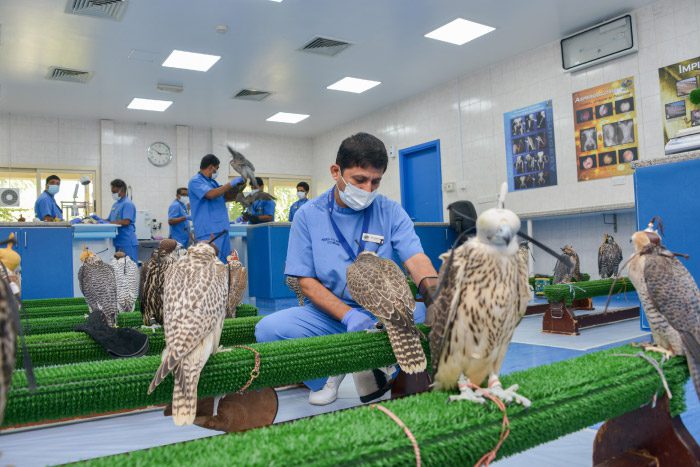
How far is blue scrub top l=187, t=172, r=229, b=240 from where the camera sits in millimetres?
5441

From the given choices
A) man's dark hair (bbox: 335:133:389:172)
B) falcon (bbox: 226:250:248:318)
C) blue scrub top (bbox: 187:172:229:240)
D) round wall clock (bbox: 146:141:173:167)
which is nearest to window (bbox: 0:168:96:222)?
round wall clock (bbox: 146:141:173:167)

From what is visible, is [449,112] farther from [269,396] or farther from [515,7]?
[269,396]

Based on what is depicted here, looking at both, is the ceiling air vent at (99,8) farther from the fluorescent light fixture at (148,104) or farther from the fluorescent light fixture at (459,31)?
the fluorescent light fixture at (459,31)

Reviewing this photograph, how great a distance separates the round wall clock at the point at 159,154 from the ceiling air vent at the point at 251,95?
9.03ft

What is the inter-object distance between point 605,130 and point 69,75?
8649mm

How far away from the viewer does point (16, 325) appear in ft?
2.91

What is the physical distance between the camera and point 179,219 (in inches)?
274

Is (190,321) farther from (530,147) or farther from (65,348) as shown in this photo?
(530,147)

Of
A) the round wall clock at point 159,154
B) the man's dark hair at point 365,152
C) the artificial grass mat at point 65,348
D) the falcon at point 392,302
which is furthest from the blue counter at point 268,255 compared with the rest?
the falcon at point 392,302

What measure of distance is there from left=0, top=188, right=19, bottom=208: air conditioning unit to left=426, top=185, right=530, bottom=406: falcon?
1162 centimetres

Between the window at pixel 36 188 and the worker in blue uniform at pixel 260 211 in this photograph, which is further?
the window at pixel 36 188

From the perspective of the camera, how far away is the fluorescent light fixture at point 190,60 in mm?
8398

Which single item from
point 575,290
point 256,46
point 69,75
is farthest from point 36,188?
point 575,290

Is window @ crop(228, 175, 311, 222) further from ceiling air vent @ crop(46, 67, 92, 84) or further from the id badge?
the id badge
